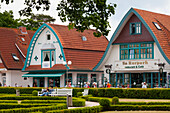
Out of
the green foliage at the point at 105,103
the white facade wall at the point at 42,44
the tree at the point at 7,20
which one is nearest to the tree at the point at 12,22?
the tree at the point at 7,20

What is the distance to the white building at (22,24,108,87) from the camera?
5609 cm

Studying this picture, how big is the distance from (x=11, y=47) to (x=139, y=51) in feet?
69.4

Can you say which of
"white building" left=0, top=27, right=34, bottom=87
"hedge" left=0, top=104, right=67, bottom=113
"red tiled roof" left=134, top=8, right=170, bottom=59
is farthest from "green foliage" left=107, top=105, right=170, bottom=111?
"white building" left=0, top=27, right=34, bottom=87

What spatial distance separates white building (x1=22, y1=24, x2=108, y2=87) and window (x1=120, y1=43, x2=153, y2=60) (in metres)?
7.06

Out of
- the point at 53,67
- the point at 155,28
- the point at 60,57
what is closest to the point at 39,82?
the point at 53,67

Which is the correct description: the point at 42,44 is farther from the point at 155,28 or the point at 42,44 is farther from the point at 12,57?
the point at 155,28

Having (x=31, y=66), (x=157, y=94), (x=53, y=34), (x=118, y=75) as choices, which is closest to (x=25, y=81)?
(x=31, y=66)

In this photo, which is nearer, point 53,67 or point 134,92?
point 134,92

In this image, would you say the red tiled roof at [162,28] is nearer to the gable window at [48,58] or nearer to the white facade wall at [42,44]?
the white facade wall at [42,44]

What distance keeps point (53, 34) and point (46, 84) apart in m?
6.13

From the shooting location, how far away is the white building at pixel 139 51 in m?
47.2

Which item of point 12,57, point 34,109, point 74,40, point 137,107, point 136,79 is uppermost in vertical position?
point 74,40

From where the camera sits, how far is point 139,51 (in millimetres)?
49156

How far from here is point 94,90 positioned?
42.2 metres
